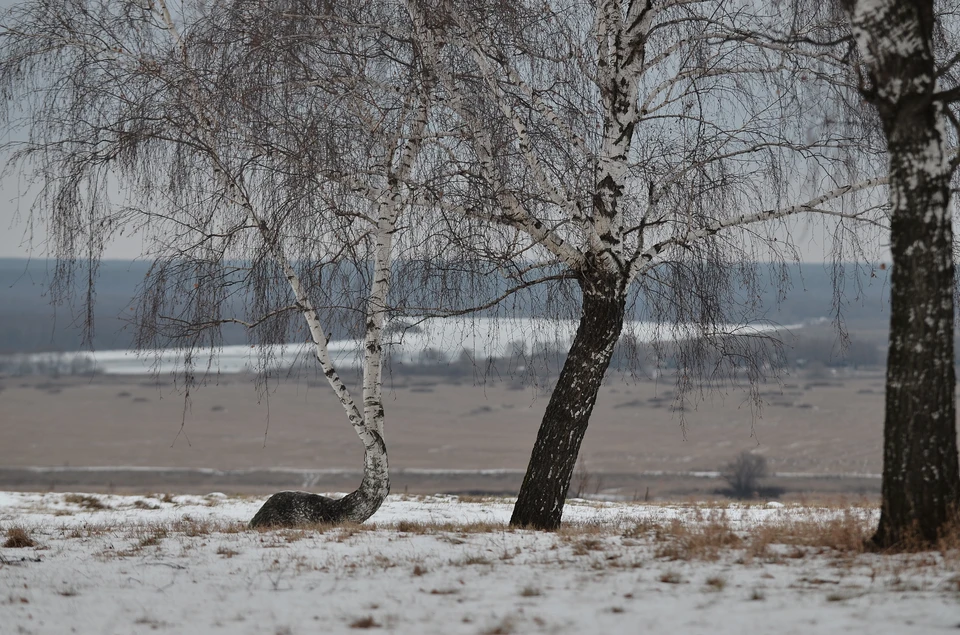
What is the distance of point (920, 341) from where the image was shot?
5.45m

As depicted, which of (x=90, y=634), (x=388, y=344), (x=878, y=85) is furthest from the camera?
(x=388, y=344)

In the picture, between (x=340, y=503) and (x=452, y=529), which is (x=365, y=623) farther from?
(x=340, y=503)

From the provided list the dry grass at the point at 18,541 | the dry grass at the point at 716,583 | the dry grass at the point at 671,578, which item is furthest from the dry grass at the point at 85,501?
the dry grass at the point at 716,583

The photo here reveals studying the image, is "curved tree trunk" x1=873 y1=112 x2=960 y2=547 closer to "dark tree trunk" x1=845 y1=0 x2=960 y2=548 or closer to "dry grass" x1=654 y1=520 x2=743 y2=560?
"dark tree trunk" x1=845 y1=0 x2=960 y2=548

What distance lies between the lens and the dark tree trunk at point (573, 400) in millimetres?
8219

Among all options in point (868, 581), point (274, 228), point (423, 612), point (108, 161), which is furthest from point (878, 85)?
point (108, 161)

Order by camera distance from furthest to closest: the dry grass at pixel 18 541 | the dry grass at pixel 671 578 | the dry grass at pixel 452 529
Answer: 1. the dry grass at pixel 452 529
2. the dry grass at pixel 18 541
3. the dry grass at pixel 671 578

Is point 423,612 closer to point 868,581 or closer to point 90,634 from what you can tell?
point 90,634

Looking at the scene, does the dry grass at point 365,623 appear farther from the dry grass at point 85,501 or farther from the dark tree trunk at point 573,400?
the dry grass at point 85,501

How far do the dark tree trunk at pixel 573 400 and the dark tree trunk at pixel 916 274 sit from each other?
9.91ft

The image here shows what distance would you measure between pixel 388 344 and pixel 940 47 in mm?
6413

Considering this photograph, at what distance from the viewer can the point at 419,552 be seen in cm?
663

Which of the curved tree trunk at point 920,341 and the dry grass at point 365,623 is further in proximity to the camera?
the curved tree trunk at point 920,341

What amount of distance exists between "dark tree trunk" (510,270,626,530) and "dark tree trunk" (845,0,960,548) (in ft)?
9.91
